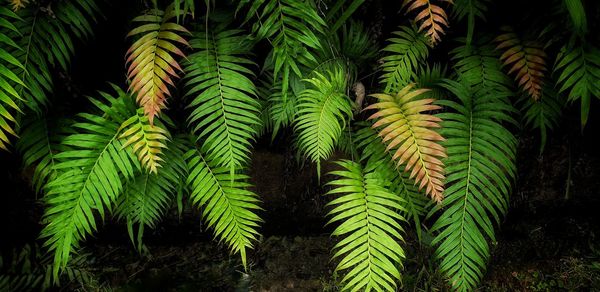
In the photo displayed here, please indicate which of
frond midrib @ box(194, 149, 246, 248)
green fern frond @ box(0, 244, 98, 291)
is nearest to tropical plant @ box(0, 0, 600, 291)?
frond midrib @ box(194, 149, 246, 248)

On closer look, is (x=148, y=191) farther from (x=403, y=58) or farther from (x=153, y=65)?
(x=403, y=58)

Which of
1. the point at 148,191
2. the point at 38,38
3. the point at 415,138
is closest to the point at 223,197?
the point at 148,191

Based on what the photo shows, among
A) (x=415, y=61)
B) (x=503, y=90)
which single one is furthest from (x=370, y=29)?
(x=503, y=90)

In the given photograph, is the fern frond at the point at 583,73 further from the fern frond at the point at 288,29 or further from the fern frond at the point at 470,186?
the fern frond at the point at 288,29

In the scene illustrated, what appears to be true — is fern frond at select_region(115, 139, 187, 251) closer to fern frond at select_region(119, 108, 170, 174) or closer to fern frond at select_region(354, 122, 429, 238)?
fern frond at select_region(119, 108, 170, 174)

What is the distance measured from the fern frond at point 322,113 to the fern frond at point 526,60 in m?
0.70

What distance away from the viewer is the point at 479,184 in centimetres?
173

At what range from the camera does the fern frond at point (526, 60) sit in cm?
177

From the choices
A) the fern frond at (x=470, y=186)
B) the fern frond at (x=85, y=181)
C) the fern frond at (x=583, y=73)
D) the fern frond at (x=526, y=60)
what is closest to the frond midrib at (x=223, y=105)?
the fern frond at (x=85, y=181)

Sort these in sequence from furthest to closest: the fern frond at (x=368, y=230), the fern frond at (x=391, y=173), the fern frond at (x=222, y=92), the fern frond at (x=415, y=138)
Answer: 1. the fern frond at (x=391, y=173)
2. the fern frond at (x=222, y=92)
3. the fern frond at (x=368, y=230)
4. the fern frond at (x=415, y=138)

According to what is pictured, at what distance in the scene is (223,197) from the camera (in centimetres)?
184

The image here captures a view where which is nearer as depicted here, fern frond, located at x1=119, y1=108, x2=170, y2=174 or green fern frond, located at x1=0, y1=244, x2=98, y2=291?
fern frond, located at x1=119, y1=108, x2=170, y2=174

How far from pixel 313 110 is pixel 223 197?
1.76 feet

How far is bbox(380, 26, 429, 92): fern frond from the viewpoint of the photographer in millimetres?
1881
